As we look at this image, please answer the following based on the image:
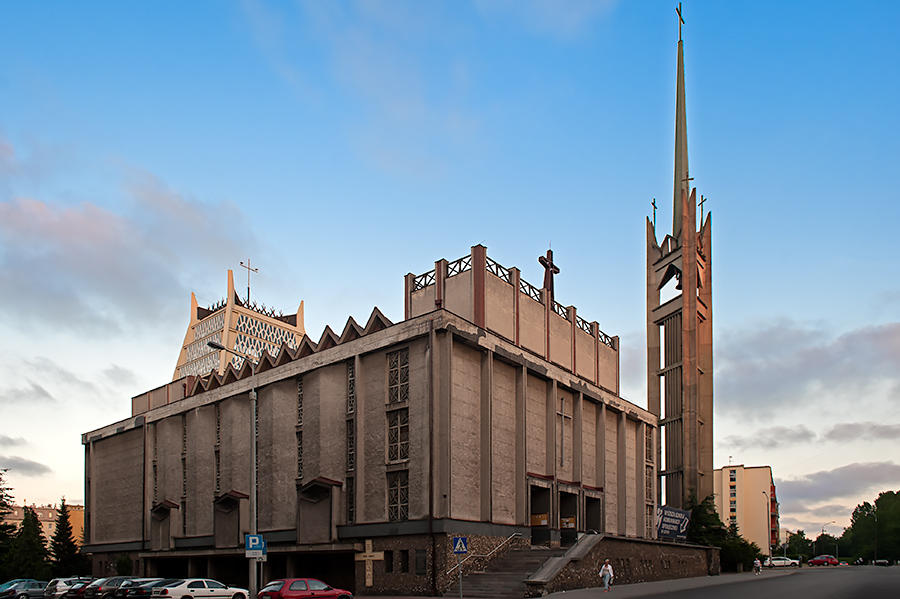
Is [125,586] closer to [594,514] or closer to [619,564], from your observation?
[619,564]

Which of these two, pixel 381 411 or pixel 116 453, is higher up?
pixel 381 411

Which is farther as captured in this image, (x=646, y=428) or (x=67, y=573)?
(x=67, y=573)

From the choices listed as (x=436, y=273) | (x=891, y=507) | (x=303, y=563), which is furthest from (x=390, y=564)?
(x=891, y=507)

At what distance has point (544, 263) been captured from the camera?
5356 centimetres

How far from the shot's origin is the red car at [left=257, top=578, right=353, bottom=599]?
29.1m

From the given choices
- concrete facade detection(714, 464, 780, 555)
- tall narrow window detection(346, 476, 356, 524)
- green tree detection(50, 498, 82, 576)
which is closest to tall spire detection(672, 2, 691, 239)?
tall narrow window detection(346, 476, 356, 524)

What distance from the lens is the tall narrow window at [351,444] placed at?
41.7m

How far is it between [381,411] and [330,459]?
4.77 meters

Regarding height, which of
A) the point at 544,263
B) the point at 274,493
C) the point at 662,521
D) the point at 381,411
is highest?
the point at 544,263

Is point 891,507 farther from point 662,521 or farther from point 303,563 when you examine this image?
point 303,563

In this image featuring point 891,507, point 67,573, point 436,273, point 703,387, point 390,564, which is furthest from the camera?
point 891,507

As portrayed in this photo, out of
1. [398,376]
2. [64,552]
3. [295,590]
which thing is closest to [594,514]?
[398,376]

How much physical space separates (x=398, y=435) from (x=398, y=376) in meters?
2.94

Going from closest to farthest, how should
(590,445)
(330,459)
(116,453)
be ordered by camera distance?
1. (330,459)
2. (590,445)
3. (116,453)
